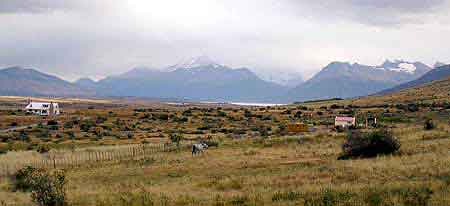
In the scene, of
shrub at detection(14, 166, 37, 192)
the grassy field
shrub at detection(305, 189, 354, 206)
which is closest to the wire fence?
the grassy field

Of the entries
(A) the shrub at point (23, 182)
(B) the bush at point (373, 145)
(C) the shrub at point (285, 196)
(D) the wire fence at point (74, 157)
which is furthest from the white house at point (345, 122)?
(C) the shrub at point (285, 196)

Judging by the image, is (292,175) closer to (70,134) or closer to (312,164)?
(312,164)

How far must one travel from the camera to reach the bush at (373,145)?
1136 inches

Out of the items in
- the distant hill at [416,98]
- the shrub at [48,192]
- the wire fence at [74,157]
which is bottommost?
the wire fence at [74,157]

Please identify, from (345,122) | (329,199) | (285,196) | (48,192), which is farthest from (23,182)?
(345,122)

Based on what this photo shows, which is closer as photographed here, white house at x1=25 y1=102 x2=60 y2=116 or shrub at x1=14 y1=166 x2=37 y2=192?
shrub at x1=14 y1=166 x2=37 y2=192

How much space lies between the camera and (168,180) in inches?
1000

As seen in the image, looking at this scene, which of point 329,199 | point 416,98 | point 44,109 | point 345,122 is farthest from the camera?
point 416,98

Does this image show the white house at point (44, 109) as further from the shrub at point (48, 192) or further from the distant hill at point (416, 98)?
the shrub at point (48, 192)

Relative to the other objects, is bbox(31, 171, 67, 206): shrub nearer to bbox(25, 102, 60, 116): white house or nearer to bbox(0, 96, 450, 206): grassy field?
bbox(0, 96, 450, 206): grassy field

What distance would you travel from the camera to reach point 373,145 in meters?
29.2

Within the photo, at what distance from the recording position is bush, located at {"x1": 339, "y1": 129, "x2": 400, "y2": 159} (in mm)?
28844

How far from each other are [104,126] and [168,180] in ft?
Result: 200

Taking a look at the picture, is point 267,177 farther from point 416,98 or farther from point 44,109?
point 416,98
